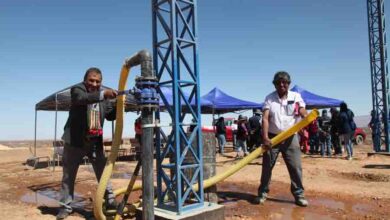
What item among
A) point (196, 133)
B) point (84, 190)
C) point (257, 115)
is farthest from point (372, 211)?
point (257, 115)

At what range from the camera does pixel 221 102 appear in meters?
18.4

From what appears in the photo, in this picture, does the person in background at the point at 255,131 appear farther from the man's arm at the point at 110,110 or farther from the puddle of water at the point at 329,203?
the man's arm at the point at 110,110

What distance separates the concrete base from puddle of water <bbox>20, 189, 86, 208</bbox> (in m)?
2.20

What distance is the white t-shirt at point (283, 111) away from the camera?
6.22 m

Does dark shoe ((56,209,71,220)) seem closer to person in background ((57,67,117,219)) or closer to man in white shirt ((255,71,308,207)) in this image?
person in background ((57,67,117,219))

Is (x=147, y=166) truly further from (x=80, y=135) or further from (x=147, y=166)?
(x=80, y=135)

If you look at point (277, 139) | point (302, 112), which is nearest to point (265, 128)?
point (277, 139)

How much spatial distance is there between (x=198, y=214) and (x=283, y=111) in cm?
246

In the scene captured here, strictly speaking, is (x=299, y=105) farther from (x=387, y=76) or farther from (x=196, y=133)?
(x=387, y=76)

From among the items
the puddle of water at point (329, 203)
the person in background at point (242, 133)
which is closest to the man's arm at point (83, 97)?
the puddle of water at point (329, 203)

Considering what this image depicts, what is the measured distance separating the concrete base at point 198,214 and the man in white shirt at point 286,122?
148 cm

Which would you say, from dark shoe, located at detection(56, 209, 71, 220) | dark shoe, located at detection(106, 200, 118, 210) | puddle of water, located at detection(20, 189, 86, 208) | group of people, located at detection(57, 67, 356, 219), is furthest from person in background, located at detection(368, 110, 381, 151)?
dark shoe, located at detection(56, 209, 71, 220)

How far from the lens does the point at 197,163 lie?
5.18m

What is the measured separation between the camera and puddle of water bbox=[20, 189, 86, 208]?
6.74 m
